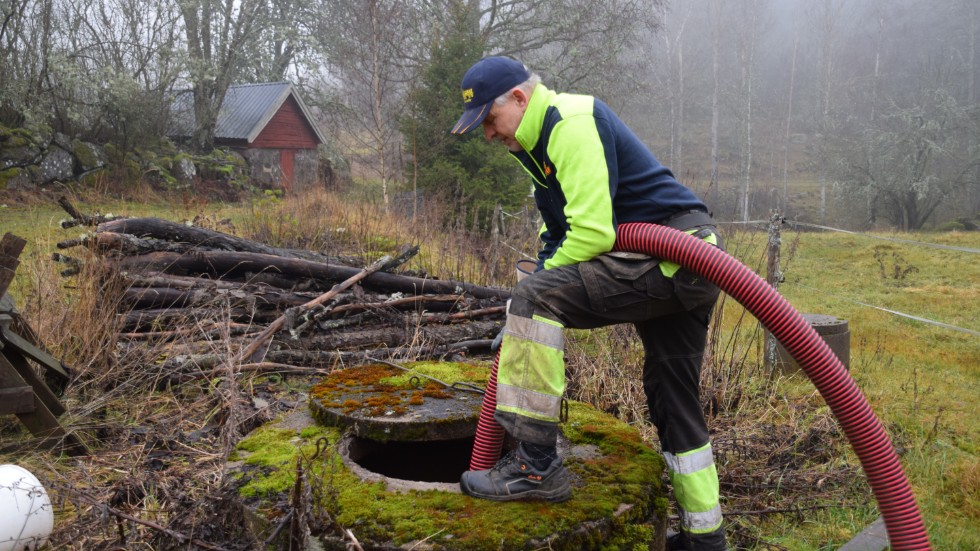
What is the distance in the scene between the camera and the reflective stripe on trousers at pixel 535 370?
97.9 inches

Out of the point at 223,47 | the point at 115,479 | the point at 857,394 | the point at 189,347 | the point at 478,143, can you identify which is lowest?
the point at 115,479

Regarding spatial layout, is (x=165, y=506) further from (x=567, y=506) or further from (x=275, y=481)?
(x=567, y=506)

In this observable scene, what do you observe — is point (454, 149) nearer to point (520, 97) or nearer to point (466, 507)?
point (520, 97)

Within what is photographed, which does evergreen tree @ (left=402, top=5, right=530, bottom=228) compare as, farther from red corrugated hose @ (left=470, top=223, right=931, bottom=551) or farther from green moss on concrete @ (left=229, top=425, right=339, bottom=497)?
red corrugated hose @ (left=470, top=223, right=931, bottom=551)

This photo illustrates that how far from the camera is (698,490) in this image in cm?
285

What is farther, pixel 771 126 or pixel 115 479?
pixel 771 126

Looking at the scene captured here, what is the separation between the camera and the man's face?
270cm

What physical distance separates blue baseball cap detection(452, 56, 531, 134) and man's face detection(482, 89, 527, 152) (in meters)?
0.03

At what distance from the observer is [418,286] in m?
6.83

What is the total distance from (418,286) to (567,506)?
173 inches

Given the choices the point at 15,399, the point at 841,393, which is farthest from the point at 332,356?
the point at 841,393

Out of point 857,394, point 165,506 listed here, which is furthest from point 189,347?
point 857,394

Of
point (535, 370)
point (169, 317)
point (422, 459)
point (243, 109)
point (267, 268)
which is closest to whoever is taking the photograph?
point (535, 370)

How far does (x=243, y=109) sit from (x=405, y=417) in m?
25.5
